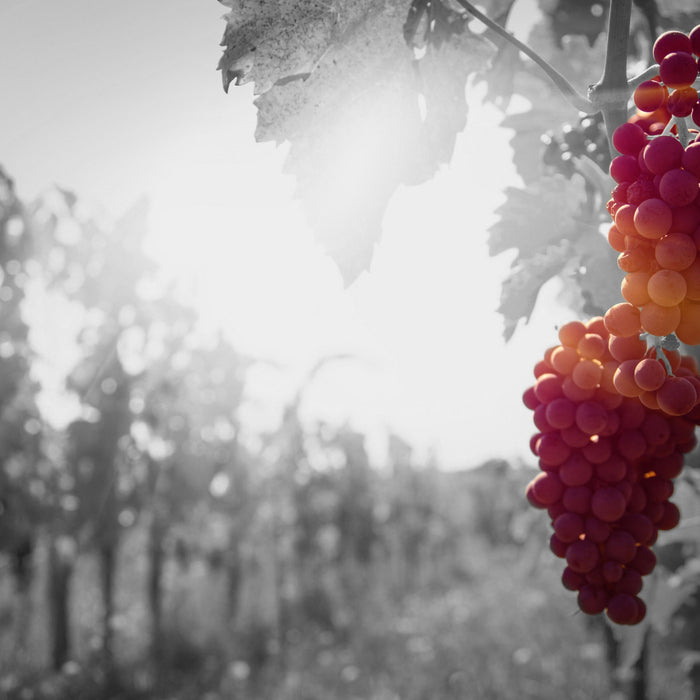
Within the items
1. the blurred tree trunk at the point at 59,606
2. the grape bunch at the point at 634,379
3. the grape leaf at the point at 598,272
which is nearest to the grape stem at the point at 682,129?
the grape bunch at the point at 634,379

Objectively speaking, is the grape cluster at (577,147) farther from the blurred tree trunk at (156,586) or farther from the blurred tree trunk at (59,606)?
the blurred tree trunk at (156,586)

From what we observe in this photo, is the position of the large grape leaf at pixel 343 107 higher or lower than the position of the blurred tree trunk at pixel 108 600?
higher

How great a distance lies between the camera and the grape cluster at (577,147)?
1.36m

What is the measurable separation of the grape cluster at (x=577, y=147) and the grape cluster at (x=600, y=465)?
531 mm

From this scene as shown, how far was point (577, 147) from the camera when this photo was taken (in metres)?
1.38

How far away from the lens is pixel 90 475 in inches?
467

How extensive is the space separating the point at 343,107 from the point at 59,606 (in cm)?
1277

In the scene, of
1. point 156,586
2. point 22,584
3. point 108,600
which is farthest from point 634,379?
point 22,584

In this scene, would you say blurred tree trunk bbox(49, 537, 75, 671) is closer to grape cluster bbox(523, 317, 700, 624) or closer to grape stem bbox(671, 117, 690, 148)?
grape cluster bbox(523, 317, 700, 624)

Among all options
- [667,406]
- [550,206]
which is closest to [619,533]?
[667,406]

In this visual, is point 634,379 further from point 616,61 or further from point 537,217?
point 537,217

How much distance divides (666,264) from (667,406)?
182mm

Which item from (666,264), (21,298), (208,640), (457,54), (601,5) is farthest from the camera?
(208,640)

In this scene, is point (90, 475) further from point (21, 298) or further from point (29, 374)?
point (21, 298)
